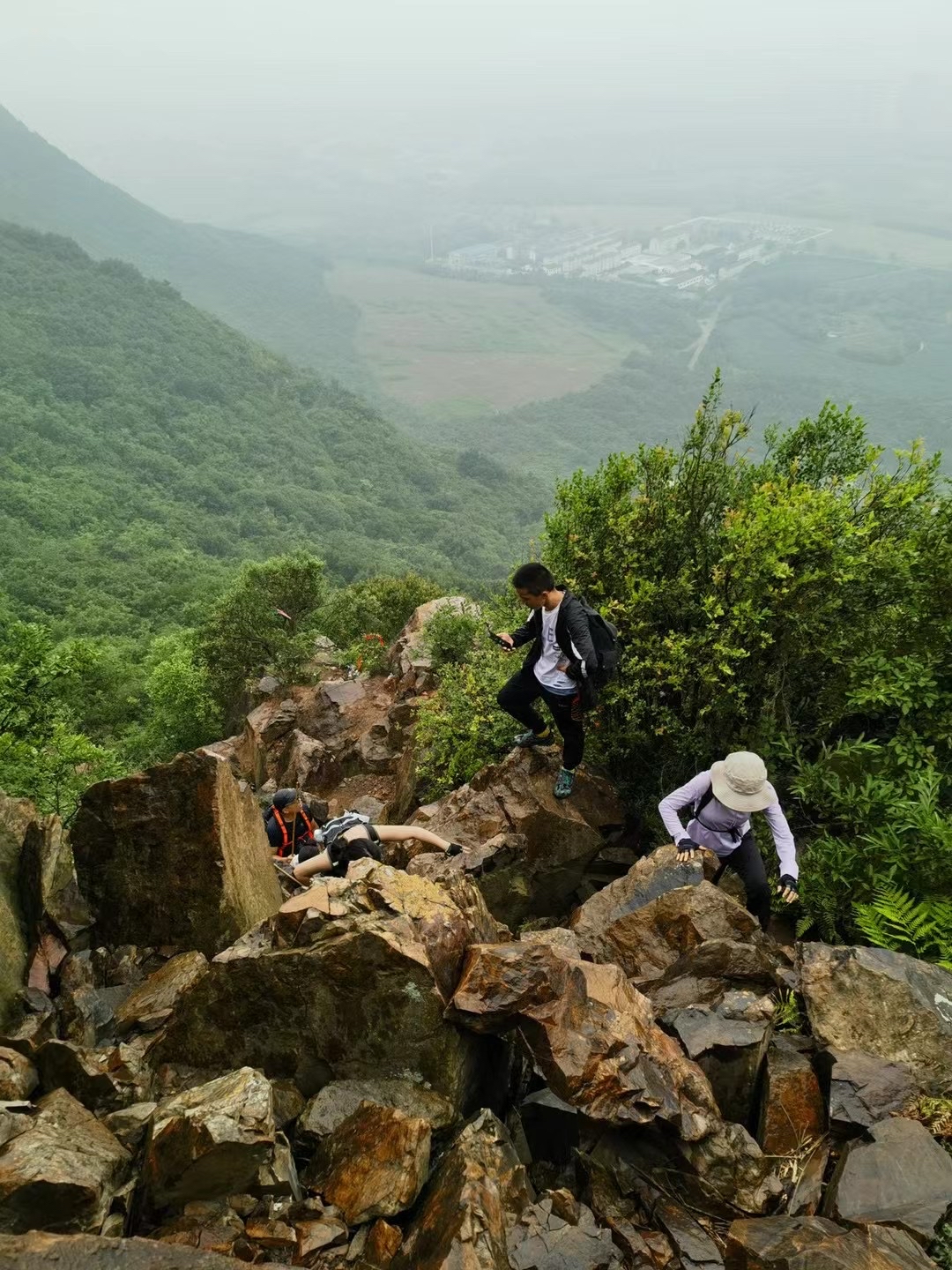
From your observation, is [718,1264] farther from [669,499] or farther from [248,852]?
[669,499]

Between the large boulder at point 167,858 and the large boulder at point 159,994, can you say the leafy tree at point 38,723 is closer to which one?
the large boulder at point 167,858

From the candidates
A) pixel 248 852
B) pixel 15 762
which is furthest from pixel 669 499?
pixel 15 762

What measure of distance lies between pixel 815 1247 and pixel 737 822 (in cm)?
387

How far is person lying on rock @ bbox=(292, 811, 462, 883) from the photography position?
9.21m

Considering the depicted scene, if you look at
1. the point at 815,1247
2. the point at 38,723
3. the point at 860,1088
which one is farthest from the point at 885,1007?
the point at 38,723

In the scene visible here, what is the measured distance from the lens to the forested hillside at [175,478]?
84.4 metres

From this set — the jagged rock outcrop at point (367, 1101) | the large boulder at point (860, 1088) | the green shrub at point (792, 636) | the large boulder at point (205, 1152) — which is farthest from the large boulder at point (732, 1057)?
the large boulder at point (205, 1152)

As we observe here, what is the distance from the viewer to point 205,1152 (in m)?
4.56

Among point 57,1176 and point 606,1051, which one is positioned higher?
point 606,1051

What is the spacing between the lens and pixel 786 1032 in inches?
237

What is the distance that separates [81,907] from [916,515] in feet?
35.0

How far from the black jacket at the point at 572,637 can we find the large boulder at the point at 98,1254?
241 inches

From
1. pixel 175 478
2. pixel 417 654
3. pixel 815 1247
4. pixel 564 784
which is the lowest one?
pixel 175 478

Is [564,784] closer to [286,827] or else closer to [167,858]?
[286,827]
